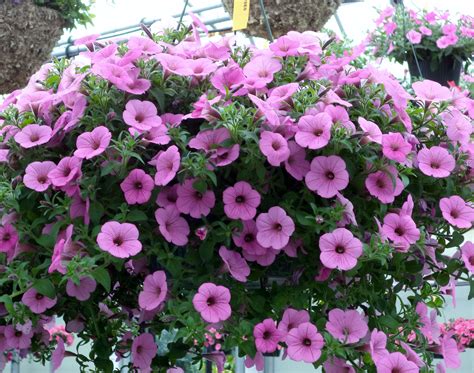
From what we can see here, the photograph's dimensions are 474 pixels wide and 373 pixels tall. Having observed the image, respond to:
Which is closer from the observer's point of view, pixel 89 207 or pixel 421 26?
pixel 89 207

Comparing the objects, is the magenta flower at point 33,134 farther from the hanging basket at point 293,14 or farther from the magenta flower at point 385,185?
the hanging basket at point 293,14

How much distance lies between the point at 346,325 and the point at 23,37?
4.92 feet

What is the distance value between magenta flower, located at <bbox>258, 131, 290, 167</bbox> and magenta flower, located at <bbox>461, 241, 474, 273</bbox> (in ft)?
0.90

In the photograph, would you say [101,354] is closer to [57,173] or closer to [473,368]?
[57,173]

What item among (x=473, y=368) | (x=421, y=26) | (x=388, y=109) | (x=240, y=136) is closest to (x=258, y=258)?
(x=240, y=136)

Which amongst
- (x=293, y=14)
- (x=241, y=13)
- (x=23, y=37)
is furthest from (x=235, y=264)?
(x=23, y=37)

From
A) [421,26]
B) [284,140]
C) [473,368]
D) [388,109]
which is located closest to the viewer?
[284,140]

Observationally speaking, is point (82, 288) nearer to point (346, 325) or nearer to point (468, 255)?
point (346, 325)

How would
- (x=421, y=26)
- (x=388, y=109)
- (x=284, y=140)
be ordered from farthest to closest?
(x=421, y=26), (x=388, y=109), (x=284, y=140)

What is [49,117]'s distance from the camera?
94 centimetres

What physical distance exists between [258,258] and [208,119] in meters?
0.17

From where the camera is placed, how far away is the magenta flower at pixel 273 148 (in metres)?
0.79

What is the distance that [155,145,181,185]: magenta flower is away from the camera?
811mm

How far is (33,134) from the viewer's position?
90 centimetres
